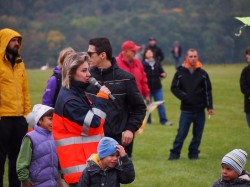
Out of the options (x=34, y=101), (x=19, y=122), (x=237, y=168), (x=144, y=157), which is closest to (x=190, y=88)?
(x=144, y=157)

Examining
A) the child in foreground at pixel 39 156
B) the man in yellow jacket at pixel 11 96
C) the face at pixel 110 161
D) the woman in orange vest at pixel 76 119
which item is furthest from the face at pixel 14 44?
the face at pixel 110 161

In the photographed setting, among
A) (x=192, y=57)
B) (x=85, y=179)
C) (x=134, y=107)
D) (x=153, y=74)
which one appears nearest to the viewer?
(x=85, y=179)

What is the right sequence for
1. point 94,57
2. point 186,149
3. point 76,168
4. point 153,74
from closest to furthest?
point 76,168, point 94,57, point 186,149, point 153,74

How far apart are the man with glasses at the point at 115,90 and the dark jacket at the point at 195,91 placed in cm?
483

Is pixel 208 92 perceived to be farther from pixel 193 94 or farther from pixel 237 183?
pixel 237 183

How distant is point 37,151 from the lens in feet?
25.7

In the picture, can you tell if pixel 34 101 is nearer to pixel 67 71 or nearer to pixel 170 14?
pixel 67 71

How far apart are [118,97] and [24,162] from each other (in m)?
1.30

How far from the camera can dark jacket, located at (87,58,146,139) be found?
798 cm

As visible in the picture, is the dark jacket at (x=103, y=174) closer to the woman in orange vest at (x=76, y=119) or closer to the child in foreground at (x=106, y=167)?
the child in foreground at (x=106, y=167)


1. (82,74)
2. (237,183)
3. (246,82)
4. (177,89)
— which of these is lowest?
(237,183)

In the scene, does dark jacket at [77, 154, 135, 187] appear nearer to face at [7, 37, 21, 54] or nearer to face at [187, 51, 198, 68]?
face at [7, 37, 21, 54]

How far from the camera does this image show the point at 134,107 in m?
8.20

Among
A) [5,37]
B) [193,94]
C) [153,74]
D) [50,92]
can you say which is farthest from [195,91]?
[153,74]
